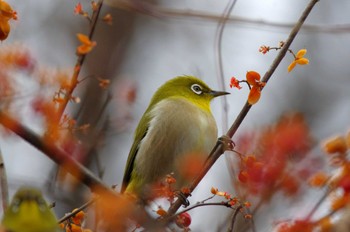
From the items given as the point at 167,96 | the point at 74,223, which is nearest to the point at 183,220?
the point at 74,223

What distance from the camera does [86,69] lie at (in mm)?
9008

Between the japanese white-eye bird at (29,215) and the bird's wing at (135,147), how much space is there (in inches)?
128

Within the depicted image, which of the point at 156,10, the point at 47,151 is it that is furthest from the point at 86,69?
the point at 47,151

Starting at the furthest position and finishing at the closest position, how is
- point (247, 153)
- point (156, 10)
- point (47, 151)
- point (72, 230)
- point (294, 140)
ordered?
point (156, 10), point (247, 153), point (72, 230), point (294, 140), point (47, 151)

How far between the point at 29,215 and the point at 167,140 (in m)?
3.30

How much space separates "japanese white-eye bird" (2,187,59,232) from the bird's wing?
3254 mm

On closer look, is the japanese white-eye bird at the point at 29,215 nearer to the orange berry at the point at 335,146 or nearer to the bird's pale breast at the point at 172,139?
the orange berry at the point at 335,146

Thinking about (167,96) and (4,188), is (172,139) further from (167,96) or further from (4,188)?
(4,188)

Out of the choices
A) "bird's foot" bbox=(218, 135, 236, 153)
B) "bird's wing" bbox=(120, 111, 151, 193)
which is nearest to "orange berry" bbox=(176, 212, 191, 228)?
"bird's foot" bbox=(218, 135, 236, 153)

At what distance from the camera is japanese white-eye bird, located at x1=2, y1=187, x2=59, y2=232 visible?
7.73 ft

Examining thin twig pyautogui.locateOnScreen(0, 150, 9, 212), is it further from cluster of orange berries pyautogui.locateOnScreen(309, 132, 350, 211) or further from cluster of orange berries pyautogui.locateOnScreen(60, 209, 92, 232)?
cluster of orange berries pyautogui.locateOnScreen(309, 132, 350, 211)

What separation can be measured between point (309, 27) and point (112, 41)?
5858 mm

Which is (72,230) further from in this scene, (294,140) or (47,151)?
(47,151)

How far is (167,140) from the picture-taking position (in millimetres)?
5652
